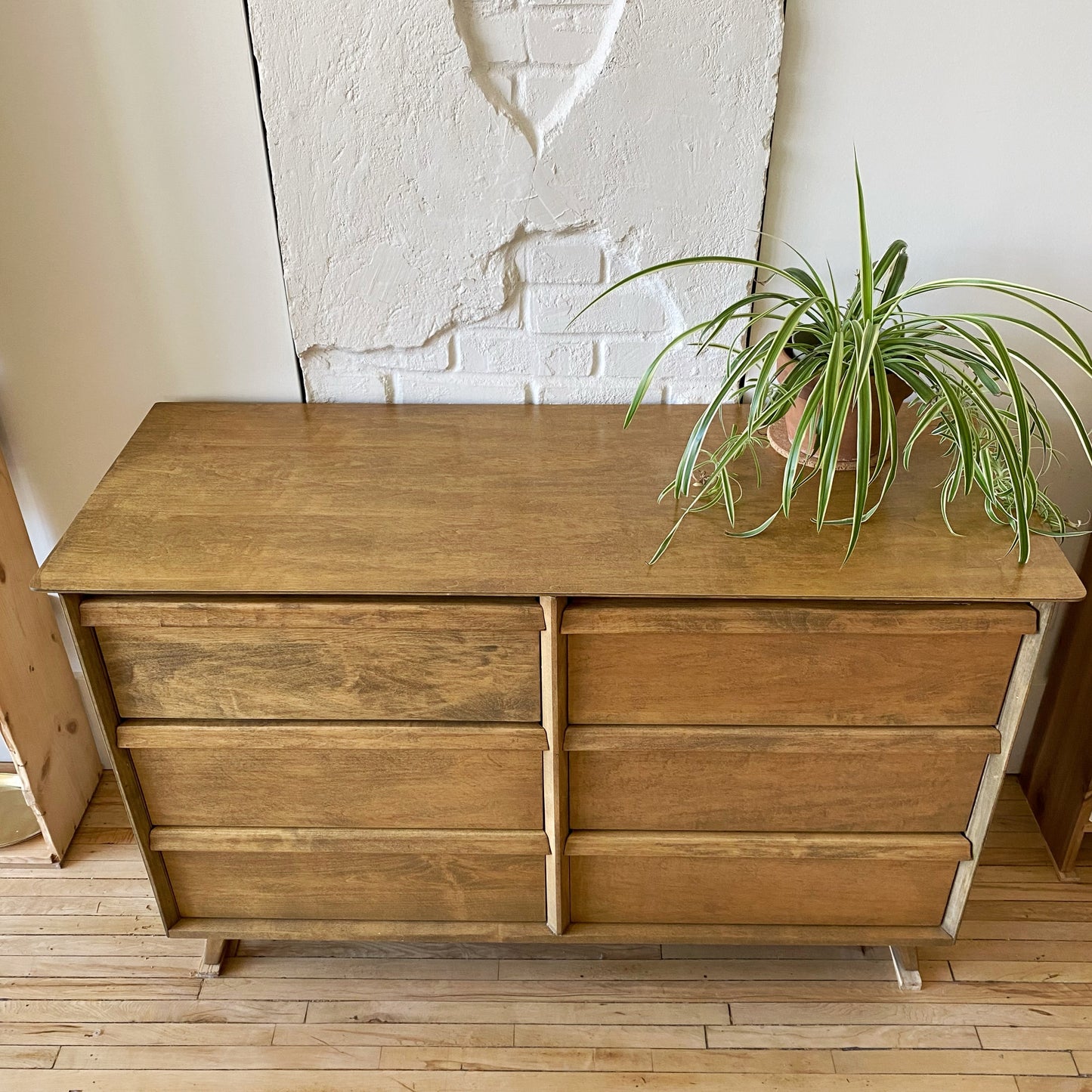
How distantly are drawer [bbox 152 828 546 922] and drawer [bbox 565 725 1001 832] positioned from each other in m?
0.15

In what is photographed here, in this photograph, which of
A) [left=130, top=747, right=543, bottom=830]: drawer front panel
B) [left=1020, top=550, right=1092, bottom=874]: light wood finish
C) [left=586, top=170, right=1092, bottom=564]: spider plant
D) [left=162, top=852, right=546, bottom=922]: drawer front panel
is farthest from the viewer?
[left=1020, top=550, right=1092, bottom=874]: light wood finish

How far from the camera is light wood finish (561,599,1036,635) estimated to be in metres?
1.25

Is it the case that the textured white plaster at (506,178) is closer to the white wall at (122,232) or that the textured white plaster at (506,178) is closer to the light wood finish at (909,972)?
the white wall at (122,232)

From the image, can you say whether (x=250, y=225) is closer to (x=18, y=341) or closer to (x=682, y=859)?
(x=18, y=341)

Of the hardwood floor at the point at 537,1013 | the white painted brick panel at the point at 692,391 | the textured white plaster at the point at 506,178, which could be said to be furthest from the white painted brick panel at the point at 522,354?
the hardwood floor at the point at 537,1013

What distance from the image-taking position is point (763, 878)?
152 centimetres

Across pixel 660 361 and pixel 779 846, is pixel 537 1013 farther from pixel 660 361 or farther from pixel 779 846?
pixel 660 361

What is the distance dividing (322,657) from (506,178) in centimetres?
73

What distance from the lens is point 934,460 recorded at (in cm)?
147

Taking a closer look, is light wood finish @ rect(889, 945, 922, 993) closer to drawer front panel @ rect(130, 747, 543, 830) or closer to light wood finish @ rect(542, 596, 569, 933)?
light wood finish @ rect(542, 596, 569, 933)

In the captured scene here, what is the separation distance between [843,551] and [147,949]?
Result: 4.34 ft

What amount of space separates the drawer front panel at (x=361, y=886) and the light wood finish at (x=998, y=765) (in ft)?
2.01

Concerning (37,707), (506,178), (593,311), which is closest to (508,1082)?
(37,707)

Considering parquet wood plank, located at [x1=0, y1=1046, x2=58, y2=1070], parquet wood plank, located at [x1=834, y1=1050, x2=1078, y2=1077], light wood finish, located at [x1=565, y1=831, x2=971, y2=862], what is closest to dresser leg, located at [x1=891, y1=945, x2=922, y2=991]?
parquet wood plank, located at [x1=834, y1=1050, x2=1078, y2=1077]
